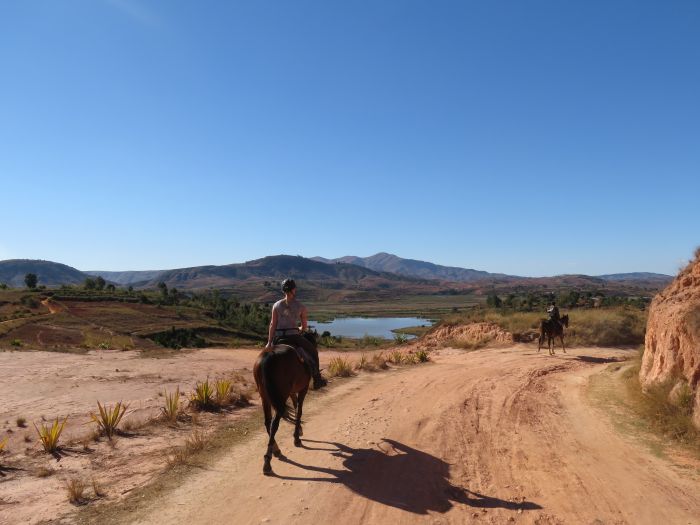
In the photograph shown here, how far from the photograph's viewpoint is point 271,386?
23.7 feet

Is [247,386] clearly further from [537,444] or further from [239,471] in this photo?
[537,444]

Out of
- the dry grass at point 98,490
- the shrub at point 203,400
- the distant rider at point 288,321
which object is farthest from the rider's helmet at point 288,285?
the shrub at point 203,400

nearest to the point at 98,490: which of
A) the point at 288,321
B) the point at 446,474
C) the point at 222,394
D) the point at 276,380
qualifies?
the point at 276,380

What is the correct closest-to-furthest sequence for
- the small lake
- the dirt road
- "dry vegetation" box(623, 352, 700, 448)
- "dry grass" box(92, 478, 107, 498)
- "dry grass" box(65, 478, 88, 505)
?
the dirt road < "dry grass" box(65, 478, 88, 505) < "dry grass" box(92, 478, 107, 498) < "dry vegetation" box(623, 352, 700, 448) < the small lake

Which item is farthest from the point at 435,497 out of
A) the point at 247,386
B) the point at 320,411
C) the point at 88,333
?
the point at 88,333

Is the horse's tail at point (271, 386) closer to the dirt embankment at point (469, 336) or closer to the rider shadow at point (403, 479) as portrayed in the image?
the rider shadow at point (403, 479)

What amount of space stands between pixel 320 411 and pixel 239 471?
4018 millimetres

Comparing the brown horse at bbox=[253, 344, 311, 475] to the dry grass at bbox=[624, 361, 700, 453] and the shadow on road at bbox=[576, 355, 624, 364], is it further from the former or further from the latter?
the shadow on road at bbox=[576, 355, 624, 364]

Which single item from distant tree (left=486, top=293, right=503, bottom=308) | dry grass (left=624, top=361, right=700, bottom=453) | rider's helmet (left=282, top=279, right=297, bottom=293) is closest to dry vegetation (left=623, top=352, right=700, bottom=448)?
dry grass (left=624, top=361, right=700, bottom=453)

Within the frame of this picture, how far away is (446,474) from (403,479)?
693 mm

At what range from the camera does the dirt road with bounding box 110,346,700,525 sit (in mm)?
5551

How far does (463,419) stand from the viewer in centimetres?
942

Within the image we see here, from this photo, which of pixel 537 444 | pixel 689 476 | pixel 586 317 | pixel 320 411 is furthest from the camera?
pixel 586 317

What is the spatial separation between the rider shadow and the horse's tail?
35.7 inches
